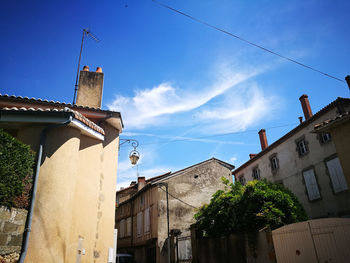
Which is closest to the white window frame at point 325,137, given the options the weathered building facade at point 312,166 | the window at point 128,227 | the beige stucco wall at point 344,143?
the weathered building facade at point 312,166

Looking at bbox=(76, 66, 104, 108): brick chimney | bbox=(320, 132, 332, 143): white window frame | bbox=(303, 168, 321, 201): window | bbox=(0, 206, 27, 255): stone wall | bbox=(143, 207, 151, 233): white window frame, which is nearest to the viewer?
bbox=(0, 206, 27, 255): stone wall

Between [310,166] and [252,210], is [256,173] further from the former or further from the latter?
[252,210]

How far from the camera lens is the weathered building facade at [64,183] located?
4973mm

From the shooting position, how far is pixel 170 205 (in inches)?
739

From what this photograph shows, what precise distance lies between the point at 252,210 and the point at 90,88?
807 cm

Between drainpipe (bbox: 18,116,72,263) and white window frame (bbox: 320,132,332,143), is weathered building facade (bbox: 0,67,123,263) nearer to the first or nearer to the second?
drainpipe (bbox: 18,116,72,263)

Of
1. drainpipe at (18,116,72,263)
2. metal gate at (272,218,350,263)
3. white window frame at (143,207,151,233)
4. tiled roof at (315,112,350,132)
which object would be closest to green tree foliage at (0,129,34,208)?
drainpipe at (18,116,72,263)

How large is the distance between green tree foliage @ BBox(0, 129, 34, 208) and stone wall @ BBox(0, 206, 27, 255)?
0.14 metres

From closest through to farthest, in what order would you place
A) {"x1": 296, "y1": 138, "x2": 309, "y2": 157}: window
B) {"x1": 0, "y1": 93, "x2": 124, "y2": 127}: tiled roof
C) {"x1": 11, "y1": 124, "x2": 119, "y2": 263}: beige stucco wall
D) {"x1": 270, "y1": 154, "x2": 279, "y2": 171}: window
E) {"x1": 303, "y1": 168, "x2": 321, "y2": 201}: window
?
{"x1": 11, "y1": 124, "x2": 119, "y2": 263}: beige stucco wall → {"x1": 0, "y1": 93, "x2": 124, "y2": 127}: tiled roof → {"x1": 303, "y1": 168, "x2": 321, "y2": 201}: window → {"x1": 296, "y1": 138, "x2": 309, "y2": 157}: window → {"x1": 270, "y1": 154, "x2": 279, "y2": 171}: window

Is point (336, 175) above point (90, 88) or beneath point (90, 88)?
beneath

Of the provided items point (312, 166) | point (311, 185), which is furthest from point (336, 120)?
point (311, 185)

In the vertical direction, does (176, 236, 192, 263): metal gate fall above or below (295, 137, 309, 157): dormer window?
below

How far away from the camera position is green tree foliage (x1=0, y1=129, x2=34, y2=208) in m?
4.35

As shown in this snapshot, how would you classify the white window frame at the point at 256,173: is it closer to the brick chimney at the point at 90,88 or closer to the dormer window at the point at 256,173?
the dormer window at the point at 256,173
